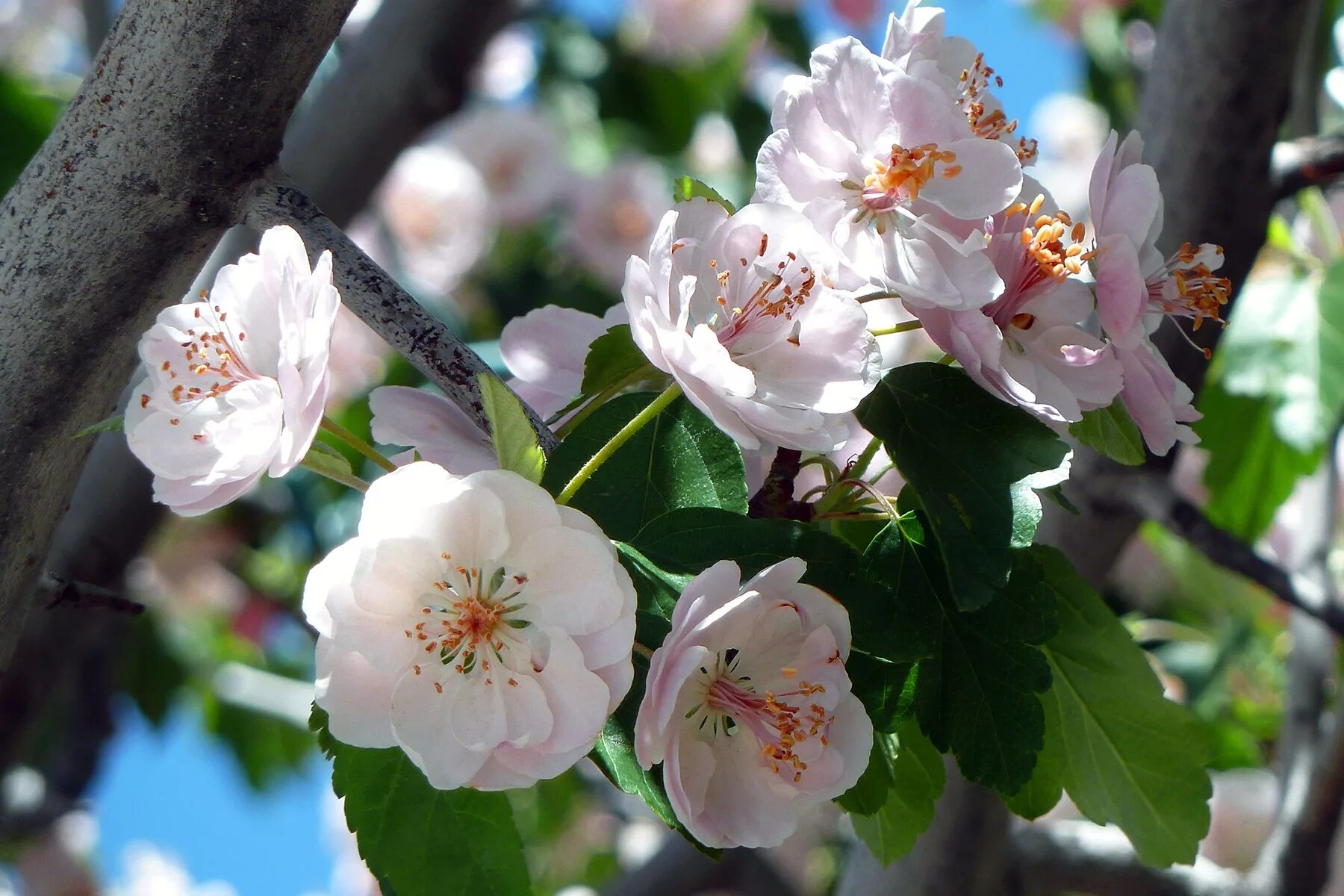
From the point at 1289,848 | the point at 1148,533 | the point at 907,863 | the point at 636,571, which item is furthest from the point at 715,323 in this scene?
the point at 1148,533

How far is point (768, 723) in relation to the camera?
0.50m

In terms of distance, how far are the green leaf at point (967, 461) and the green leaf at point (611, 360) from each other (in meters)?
0.11

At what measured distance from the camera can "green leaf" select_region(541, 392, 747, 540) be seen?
20.5 inches

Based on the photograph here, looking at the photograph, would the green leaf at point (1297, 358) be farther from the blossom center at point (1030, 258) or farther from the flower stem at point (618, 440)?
the flower stem at point (618, 440)

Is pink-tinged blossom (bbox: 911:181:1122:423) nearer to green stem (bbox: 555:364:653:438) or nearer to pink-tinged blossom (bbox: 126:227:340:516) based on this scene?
green stem (bbox: 555:364:653:438)

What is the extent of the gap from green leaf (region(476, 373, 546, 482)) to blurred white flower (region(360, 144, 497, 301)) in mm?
1662

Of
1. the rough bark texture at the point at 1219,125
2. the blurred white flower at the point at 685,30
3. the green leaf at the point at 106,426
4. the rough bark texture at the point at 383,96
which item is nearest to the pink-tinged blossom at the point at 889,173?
the green leaf at the point at 106,426

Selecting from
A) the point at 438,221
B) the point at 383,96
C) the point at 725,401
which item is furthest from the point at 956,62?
the point at 438,221

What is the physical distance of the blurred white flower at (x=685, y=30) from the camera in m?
2.23

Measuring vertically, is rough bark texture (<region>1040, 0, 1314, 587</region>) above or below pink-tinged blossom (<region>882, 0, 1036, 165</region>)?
below

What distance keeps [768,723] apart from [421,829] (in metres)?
0.17

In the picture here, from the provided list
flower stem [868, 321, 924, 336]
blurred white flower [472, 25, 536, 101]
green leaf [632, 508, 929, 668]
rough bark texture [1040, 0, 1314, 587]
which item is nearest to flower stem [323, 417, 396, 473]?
green leaf [632, 508, 929, 668]

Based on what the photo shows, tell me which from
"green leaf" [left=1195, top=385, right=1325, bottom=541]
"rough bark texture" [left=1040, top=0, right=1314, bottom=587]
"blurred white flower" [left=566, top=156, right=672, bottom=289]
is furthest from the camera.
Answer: "blurred white flower" [left=566, top=156, right=672, bottom=289]

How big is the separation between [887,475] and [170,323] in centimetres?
40
